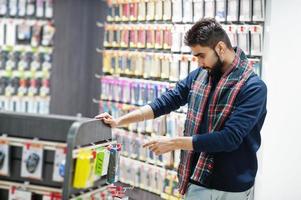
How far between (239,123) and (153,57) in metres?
3.23

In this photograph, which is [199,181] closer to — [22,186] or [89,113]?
[22,186]

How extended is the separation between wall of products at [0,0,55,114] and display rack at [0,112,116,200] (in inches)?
188

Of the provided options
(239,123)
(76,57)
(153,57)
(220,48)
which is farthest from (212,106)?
(76,57)

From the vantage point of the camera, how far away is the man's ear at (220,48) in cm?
322

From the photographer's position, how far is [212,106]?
3.21 meters

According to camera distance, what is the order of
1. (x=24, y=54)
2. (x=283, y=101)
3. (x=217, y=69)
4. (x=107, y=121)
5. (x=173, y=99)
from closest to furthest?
1. (x=107, y=121)
2. (x=217, y=69)
3. (x=173, y=99)
4. (x=283, y=101)
5. (x=24, y=54)

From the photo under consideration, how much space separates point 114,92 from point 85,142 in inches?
164

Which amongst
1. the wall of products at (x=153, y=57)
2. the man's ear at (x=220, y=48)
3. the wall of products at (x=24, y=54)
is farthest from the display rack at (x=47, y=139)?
the wall of products at (x=24, y=54)

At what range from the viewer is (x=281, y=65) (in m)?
4.91

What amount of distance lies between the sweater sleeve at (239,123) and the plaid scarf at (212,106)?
5 centimetres

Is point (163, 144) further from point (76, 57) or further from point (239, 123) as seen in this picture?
point (76, 57)

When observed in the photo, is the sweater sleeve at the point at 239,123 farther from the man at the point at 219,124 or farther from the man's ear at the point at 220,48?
the man's ear at the point at 220,48

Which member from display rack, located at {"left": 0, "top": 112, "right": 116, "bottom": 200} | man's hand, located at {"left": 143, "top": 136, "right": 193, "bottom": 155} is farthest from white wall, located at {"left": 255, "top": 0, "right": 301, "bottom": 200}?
display rack, located at {"left": 0, "top": 112, "right": 116, "bottom": 200}

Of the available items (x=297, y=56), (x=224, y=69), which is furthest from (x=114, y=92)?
(x=224, y=69)
